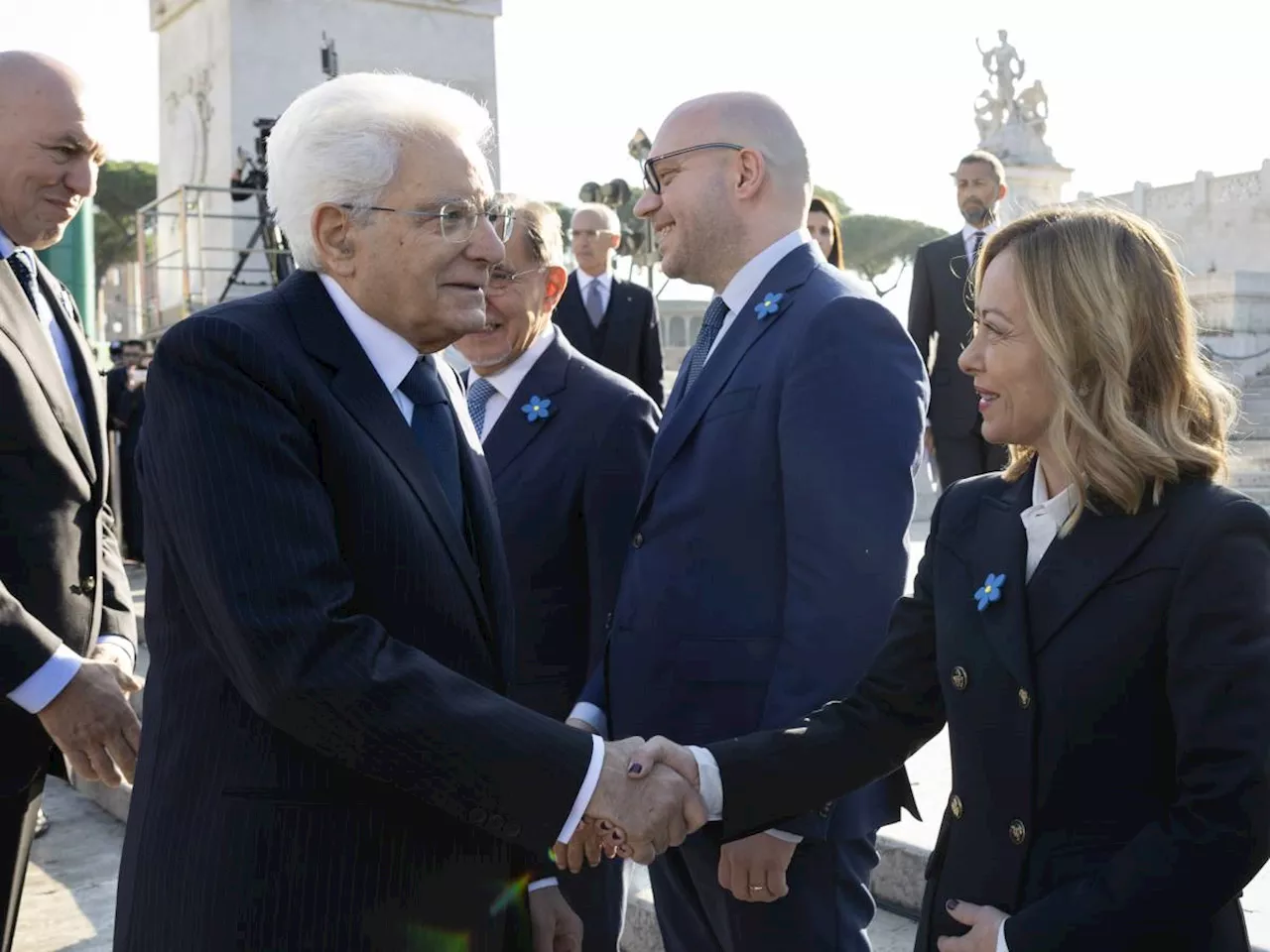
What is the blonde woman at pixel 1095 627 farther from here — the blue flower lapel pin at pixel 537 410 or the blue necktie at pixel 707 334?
the blue flower lapel pin at pixel 537 410

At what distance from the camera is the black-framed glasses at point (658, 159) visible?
304 centimetres

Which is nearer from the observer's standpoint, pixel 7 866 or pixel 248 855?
pixel 248 855

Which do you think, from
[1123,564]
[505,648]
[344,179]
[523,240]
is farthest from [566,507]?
[1123,564]

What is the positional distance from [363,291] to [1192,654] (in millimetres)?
1220

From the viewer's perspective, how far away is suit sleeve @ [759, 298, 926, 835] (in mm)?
2594

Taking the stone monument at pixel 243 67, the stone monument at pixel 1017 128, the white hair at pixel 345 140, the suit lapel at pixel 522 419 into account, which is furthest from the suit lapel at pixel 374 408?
the stone monument at pixel 1017 128

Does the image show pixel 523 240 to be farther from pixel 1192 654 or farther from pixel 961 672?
pixel 1192 654

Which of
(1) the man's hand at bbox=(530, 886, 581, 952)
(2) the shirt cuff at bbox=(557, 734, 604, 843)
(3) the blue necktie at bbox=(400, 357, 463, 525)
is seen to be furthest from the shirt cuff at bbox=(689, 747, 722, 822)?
(3) the blue necktie at bbox=(400, 357, 463, 525)

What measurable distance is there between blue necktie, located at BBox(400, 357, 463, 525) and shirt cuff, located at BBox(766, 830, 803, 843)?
85 cm

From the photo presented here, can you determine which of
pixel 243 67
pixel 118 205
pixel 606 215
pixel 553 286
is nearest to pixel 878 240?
pixel 118 205

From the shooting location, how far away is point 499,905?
2211 mm

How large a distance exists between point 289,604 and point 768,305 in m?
1.32

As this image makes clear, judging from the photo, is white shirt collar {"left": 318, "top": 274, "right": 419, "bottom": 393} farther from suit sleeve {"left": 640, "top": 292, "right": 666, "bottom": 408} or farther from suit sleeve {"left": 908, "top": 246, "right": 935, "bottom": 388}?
suit sleeve {"left": 640, "top": 292, "right": 666, "bottom": 408}

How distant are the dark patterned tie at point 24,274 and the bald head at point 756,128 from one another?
1.38 metres
